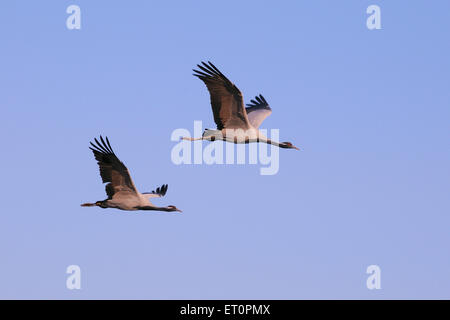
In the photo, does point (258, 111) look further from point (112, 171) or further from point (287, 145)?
point (112, 171)

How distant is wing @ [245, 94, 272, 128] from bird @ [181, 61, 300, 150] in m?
1.83

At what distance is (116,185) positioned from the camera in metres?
23.7

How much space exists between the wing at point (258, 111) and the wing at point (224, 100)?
324 cm

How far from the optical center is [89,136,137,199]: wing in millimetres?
23188

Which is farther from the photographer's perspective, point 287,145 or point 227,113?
point 287,145

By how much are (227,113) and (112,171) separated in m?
3.90

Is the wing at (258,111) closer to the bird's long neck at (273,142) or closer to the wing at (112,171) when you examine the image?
the bird's long neck at (273,142)

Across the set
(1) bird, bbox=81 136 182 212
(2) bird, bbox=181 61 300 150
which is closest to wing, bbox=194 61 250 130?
(2) bird, bbox=181 61 300 150

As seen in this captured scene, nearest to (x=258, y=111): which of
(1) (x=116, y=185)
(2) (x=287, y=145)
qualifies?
(2) (x=287, y=145)

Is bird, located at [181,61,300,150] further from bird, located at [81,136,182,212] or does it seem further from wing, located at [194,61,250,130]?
bird, located at [81,136,182,212]

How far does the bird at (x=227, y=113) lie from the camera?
2395cm

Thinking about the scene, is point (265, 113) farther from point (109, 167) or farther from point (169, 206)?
point (109, 167)

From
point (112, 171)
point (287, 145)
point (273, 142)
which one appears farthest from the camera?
point (287, 145)
